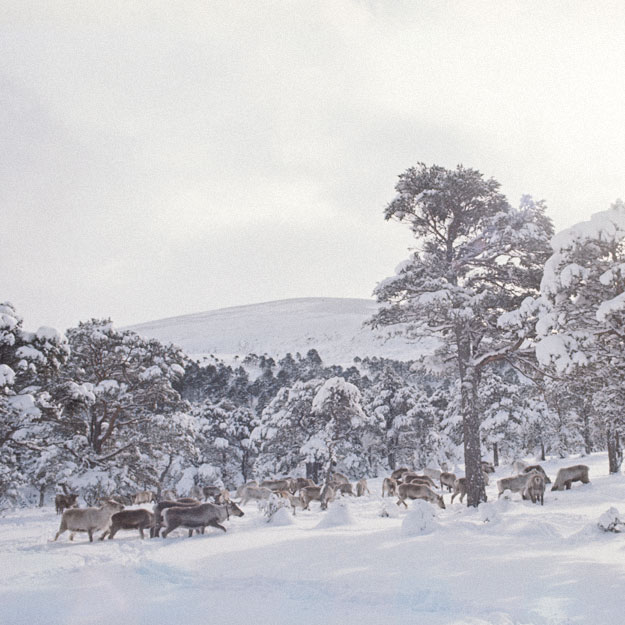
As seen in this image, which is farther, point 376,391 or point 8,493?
point 376,391

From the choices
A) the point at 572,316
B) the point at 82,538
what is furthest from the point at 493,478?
the point at 82,538

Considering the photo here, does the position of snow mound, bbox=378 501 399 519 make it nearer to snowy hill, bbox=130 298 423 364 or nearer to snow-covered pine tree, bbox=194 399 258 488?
snow-covered pine tree, bbox=194 399 258 488

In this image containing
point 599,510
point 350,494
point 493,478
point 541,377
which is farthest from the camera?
point 493,478

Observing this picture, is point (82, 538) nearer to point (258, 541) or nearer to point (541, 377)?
point (258, 541)

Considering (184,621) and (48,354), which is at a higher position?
(48,354)

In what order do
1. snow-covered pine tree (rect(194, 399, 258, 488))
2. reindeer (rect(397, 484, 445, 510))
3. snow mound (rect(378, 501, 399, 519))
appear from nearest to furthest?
snow mound (rect(378, 501, 399, 519)) → reindeer (rect(397, 484, 445, 510)) → snow-covered pine tree (rect(194, 399, 258, 488))

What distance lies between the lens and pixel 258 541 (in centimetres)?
1156

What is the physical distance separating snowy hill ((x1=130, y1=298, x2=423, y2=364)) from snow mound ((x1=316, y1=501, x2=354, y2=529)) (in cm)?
9342

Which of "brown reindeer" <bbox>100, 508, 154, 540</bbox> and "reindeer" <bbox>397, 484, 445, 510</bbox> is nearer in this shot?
"brown reindeer" <bbox>100, 508, 154, 540</bbox>

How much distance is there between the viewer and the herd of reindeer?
43.1 feet

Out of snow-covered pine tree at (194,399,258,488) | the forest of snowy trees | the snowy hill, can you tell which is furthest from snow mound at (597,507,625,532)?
the snowy hill

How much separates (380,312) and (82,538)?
1145 centimetres

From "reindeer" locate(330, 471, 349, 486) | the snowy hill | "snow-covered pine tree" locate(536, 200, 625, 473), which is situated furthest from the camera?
the snowy hill

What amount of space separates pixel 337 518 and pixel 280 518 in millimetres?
1876
